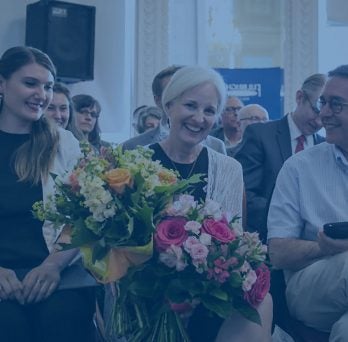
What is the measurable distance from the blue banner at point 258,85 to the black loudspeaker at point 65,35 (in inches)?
54.9

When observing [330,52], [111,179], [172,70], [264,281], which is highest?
[330,52]

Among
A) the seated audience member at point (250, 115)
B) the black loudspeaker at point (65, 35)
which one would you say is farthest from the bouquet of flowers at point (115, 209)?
the black loudspeaker at point (65, 35)

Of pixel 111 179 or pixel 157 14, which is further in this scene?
pixel 157 14

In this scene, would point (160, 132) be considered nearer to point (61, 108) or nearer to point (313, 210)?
point (61, 108)

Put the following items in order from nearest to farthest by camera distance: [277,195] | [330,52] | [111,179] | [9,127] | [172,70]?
[111,179], [277,195], [9,127], [172,70], [330,52]

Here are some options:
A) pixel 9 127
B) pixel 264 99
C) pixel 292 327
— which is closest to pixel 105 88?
pixel 264 99

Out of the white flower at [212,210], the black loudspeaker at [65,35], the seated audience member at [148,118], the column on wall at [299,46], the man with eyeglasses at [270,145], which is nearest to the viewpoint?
the white flower at [212,210]

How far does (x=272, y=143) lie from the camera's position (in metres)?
3.92

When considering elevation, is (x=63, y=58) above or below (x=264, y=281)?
above

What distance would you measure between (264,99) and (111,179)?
17.1ft

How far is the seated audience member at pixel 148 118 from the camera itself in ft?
19.2

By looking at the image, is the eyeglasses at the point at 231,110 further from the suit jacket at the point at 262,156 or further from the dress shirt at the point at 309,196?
the dress shirt at the point at 309,196

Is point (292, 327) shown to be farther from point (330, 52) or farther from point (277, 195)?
point (330, 52)

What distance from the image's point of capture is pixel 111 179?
82.7 inches
